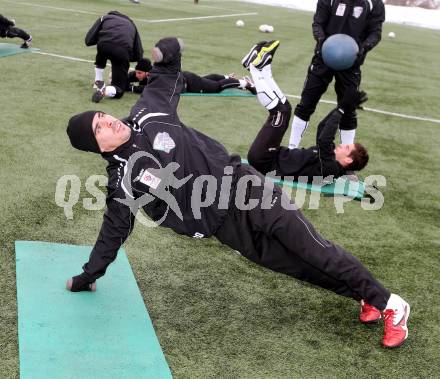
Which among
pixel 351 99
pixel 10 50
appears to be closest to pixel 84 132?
pixel 351 99

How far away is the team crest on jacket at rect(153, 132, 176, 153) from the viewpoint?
3754mm

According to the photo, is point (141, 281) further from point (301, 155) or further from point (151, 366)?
point (301, 155)

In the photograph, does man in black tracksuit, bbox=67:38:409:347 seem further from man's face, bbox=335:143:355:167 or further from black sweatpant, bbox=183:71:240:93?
black sweatpant, bbox=183:71:240:93

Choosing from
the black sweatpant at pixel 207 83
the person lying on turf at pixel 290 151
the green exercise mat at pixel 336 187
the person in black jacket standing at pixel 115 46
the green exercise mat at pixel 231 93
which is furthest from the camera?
the green exercise mat at pixel 231 93

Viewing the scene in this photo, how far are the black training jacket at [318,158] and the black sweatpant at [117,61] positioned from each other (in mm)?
3668

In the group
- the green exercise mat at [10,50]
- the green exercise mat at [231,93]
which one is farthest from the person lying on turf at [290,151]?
the green exercise mat at [10,50]

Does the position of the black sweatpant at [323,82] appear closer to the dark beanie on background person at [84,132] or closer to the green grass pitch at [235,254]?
the green grass pitch at [235,254]

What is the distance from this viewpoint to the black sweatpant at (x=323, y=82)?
21.3ft

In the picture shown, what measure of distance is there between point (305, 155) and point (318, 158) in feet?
0.46

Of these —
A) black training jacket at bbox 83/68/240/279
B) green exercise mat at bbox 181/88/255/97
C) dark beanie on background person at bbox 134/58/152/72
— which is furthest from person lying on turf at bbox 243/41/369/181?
dark beanie on background person at bbox 134/58/152/72

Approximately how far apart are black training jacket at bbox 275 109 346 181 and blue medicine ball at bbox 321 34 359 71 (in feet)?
3.19

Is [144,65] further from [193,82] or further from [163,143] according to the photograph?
[163,143]

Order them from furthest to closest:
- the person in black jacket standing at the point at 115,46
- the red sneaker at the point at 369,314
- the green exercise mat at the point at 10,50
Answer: the green exercise mat at the point at 10,50 < the person in black jacket standing at the point at 115,46 < the red sneaker at the point at 369,314

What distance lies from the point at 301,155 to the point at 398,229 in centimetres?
111
